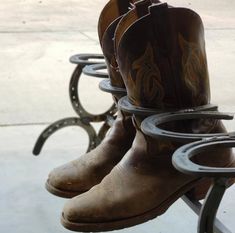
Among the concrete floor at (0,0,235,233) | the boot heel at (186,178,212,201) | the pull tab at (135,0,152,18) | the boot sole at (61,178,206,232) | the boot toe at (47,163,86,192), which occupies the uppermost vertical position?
the pull tab at (135,0,152,18)

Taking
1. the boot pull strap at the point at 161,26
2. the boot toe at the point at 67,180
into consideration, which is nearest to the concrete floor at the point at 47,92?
the boot toe at the point at 67,180

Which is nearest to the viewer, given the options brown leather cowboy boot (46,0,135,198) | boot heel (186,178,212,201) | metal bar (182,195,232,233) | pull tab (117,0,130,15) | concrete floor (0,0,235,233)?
metal bar (182,195,232,233)

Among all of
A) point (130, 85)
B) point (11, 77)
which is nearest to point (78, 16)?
point (11, 77)

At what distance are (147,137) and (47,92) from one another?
2324mm

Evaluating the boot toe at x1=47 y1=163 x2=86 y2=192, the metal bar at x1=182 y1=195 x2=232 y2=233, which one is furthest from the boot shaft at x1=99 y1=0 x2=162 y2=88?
the metal bar at x1=182 y1=195 x2=232 y2=233

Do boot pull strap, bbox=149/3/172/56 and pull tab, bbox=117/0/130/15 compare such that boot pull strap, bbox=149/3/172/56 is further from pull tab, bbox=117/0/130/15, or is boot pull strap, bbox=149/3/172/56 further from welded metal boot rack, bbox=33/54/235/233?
pull tab, bbox=117/0/130/15

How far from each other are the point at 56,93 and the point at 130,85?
7.31ft

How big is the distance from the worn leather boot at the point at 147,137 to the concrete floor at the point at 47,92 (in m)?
0.57

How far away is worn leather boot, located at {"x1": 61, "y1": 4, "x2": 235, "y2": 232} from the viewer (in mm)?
1275

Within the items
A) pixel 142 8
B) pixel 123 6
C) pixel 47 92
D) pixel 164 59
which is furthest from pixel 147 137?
pixel 47 92

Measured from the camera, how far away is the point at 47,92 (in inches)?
140

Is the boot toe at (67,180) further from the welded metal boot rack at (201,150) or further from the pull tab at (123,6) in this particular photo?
the pull tab at (123,6)

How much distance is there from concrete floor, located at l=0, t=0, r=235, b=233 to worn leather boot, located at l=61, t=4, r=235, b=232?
22.6 inches

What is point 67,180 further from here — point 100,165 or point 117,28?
point 117,28
